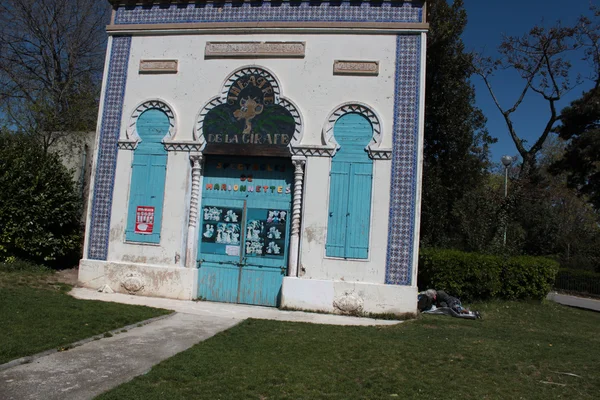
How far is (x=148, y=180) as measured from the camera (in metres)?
10.2

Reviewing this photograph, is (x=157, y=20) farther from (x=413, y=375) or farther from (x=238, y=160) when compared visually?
(x=413, y=375)

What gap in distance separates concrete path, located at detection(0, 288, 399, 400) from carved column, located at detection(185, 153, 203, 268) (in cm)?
107

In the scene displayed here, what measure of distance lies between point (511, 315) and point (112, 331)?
8154mm

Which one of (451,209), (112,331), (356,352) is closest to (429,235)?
(451,209)

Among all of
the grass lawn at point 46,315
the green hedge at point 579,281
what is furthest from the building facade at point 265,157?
the green hedge at point 579,281

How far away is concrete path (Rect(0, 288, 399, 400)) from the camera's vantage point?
4.49 meters

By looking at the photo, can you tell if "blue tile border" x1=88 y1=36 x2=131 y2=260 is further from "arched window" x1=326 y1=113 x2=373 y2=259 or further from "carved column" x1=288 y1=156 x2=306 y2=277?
"arched window" x1=326 y1=113 x2=373 y2=259

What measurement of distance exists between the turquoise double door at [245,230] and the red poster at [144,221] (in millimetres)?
1066

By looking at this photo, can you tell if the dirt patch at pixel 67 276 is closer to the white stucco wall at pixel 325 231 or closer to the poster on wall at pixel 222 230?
the poster on wall at pixel 222 230

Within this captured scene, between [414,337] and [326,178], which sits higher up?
[326,178]

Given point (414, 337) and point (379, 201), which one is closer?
point (414, 337)

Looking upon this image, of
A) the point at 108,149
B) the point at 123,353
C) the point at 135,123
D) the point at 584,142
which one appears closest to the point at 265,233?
the point at 135,123

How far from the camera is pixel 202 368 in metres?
5.22

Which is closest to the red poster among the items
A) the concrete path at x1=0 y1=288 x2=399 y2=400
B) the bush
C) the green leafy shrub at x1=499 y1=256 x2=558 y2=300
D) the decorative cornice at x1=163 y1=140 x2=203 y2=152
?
the decorative cornice at x1=163 y1=140 x2=203 y2=152
